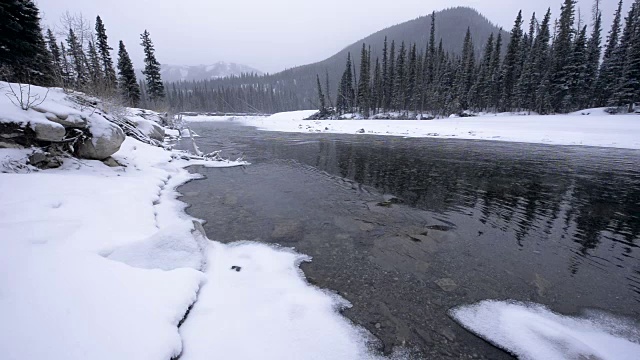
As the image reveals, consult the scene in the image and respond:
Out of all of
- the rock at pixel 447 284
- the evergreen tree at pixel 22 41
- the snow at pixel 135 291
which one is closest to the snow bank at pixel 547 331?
the rock at pixel 447 284

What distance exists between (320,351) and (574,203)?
448 inches

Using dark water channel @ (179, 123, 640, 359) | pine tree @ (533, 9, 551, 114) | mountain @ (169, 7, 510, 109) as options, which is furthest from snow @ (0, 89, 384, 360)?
mountain @ (169, 7, 510, 109)

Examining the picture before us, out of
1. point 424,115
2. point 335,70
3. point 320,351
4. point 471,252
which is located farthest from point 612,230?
point 335,70

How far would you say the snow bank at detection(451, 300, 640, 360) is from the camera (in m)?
3.64

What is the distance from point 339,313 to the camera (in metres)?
4.29

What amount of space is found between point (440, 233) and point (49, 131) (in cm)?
1229

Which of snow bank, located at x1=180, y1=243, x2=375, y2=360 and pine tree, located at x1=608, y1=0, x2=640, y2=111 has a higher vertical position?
pine tree, located at x1=608, y1=0, x2=640, y2=111

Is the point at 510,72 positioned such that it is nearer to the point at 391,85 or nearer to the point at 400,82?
the point at 400,82

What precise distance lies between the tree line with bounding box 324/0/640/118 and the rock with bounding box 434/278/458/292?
48.0 m

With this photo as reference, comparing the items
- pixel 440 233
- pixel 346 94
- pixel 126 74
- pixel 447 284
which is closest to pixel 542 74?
pixel 346 94

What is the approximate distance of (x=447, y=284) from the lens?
511 cm

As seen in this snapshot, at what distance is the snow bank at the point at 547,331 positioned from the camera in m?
A: 3.64

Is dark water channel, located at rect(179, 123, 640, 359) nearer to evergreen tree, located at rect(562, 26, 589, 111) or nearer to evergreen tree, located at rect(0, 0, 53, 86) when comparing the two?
evergreen tree, located at rect(0, 0, 53, 86)

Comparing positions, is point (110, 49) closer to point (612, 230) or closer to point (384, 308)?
point (384, 308)
